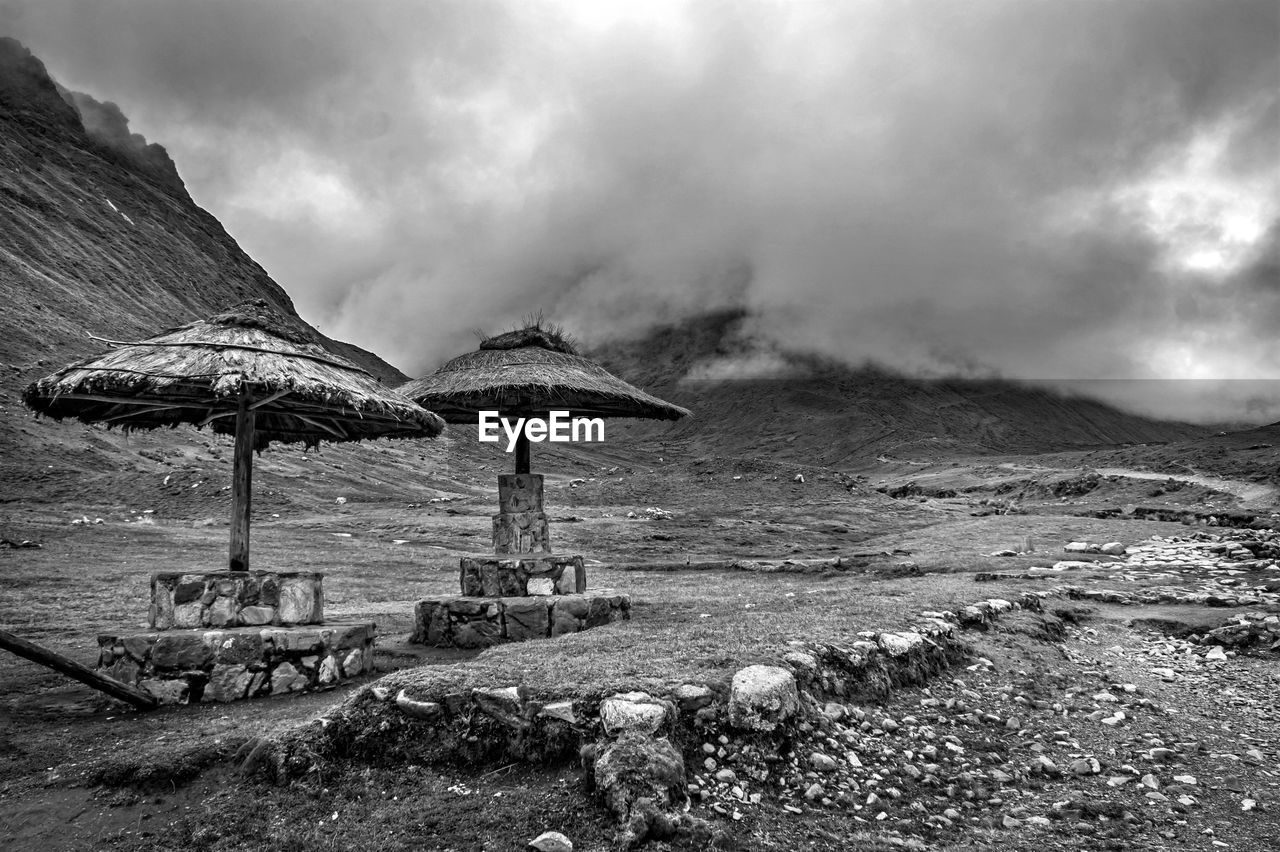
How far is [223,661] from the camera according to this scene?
732cm

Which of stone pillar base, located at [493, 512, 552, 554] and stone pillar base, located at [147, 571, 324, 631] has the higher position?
stone pillar base, located at [493, 512, 552, 554]

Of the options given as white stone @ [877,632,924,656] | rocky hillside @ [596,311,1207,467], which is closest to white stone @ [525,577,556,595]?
white stone @ [877,632,924,656]

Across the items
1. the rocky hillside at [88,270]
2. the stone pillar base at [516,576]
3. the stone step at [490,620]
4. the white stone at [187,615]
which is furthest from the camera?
the rocky hillside at [88,270]

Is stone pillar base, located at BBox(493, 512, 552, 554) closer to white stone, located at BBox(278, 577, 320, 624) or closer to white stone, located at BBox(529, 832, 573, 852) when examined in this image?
white stone, located at BBox(278, 577, 320, 624)

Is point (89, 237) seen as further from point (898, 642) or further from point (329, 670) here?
point (898, 642)

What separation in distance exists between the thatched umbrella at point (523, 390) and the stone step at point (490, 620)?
152cm

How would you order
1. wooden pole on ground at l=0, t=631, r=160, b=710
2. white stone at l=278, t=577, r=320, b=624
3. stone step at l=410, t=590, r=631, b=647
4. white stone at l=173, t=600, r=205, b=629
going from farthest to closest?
stone step at l=410, t=590, r=631, b=647, white stone at l=278, t=577, r=320, b=624, white stone at l=173, t=600, r=205, b=629, wooden pole on ground at l=0, t=631, r=160, b=710

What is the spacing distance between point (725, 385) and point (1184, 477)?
357 ft

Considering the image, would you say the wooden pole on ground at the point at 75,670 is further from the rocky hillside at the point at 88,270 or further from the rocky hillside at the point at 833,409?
the rocky hillside at the point at 833,409

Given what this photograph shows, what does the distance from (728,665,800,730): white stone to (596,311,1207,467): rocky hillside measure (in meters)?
91.6

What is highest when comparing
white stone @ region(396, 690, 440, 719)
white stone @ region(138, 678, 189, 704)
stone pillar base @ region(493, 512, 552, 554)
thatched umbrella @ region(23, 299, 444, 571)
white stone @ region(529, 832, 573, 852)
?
thatched umbrella @ region(23, 299, 444, 571)

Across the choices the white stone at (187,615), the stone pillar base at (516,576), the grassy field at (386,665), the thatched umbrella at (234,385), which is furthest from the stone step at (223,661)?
the stone pillar base at (516,576)

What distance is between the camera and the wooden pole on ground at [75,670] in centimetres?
585

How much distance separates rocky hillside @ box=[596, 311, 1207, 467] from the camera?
110 m
